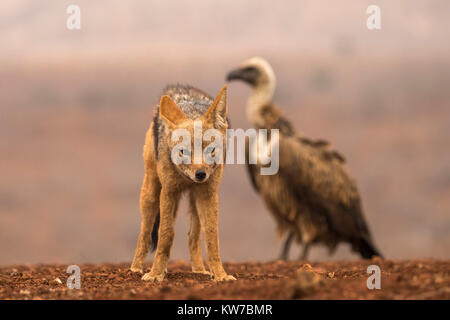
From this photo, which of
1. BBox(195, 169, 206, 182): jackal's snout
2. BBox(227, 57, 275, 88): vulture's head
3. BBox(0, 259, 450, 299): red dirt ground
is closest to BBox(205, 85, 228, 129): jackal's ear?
BBox(195, 169, 206, 182): jackal's snout

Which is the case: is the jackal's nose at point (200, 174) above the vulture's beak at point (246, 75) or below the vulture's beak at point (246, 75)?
below

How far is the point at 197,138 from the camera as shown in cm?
618

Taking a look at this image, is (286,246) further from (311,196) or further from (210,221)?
(210,221)

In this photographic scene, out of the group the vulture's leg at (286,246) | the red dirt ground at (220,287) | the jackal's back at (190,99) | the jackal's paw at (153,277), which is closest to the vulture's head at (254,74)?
the vulture's leg at (286,246)

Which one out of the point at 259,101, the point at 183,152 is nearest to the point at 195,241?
the point at 183,152

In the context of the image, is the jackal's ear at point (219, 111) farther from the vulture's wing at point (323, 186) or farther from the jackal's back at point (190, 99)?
the vulture's wing at point (323, 186)

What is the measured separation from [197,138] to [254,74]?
957 centimetres

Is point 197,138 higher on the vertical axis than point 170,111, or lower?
lower

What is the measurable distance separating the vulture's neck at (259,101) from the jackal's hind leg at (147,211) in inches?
275

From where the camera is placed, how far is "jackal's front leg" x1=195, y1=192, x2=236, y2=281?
672 centimetres

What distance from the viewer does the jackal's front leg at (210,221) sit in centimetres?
672

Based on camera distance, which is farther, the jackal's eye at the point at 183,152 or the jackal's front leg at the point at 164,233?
the jackal's front leg at the point at 164,233

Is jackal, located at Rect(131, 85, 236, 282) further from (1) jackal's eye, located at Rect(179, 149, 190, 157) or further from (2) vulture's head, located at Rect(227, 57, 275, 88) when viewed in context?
(2) vulture's head, located at Rect(227, 57, 275, 88)
